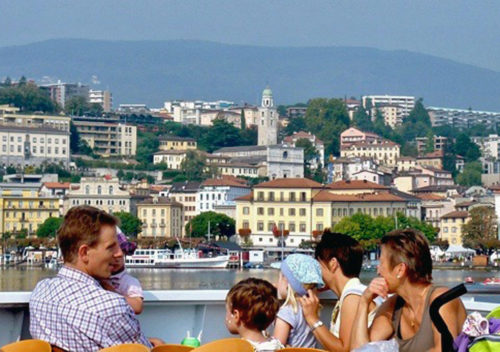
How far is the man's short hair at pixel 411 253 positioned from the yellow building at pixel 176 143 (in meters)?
96.3

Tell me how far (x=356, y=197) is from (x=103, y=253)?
63983 mm

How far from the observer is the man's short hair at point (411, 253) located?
3957 millimetres

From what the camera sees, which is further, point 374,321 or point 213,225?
point 213,225

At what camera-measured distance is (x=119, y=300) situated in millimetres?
3973

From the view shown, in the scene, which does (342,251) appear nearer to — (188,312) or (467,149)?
(188,312)

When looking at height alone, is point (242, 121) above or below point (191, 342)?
above

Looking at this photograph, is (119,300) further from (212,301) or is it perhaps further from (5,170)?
(5,170)

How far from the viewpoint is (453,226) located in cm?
6988

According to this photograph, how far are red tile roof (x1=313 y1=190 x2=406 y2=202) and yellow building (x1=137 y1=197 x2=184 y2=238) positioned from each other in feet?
25.0

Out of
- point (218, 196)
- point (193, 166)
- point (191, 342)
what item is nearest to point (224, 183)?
point (218, 196)

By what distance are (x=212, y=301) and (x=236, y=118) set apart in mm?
118166

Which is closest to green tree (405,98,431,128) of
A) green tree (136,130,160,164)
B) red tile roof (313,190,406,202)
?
green tree (136,130,160,164)

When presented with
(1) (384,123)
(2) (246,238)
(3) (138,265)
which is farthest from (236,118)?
(3) (138,265)

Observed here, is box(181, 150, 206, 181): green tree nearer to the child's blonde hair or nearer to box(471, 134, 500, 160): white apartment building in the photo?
box(471, 134, 500, 160): white apartment building
